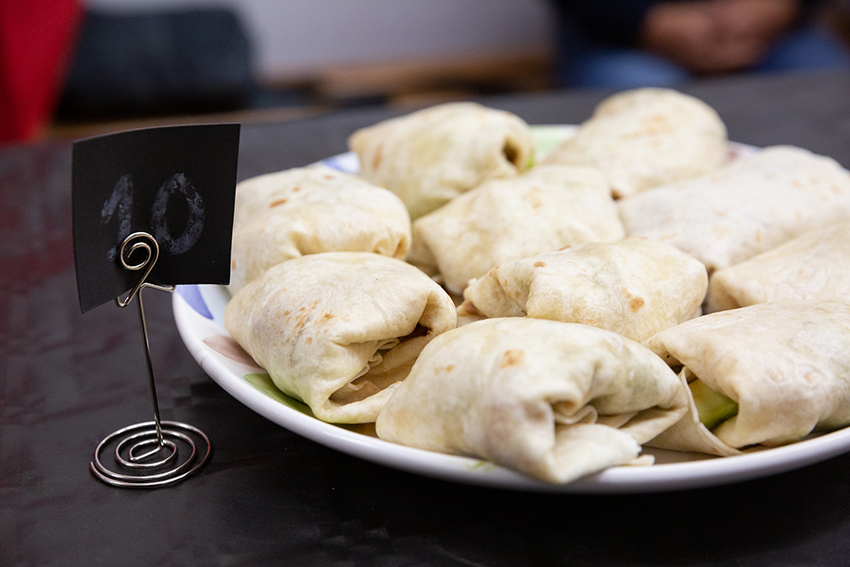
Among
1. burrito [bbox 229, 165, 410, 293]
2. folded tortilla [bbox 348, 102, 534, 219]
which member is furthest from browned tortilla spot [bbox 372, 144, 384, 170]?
burrito [bbox 229, 165, 410, 293]

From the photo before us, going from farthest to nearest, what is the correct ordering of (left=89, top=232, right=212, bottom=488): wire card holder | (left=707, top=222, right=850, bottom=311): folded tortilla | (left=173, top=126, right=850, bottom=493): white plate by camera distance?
(left=707, top=222, right=850, bottom=311): folded tortilla
(left=89, top=232, right=212, bottom=488): wire card holder
(left=173, top=126, right=850, bottom=493): white plate

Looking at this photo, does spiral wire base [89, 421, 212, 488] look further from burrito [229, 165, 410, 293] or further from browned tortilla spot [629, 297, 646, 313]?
browned tortilla spot [629, 297, 646, 313]

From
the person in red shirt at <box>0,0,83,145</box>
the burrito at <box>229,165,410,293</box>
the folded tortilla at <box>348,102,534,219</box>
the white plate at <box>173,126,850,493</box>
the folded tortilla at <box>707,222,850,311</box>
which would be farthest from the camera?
the person in red shirt at <box>0,0,83,145</box>

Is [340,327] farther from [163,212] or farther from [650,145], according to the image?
[650,145]

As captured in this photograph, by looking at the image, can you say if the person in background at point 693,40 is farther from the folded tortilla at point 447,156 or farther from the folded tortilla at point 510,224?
the folded tortilla at point 510,224

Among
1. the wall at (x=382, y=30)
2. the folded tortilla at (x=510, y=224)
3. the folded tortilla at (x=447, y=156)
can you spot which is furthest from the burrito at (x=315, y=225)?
the wall at (x=382, y=30)

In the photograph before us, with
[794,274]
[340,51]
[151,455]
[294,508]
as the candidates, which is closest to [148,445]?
[151,455]
